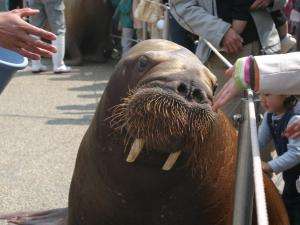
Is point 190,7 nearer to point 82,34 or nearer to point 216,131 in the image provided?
point 216,131

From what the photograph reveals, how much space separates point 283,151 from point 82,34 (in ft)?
A: 24.0

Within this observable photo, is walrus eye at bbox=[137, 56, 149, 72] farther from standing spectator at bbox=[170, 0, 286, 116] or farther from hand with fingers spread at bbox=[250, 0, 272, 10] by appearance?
hand with fingers spread at bbox=[250, 0, 272, 10]

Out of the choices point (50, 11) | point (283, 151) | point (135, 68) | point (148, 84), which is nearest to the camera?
point (148, 84)

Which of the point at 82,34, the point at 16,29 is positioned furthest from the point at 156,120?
the point at 82,34

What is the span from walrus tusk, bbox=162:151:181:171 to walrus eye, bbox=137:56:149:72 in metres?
0.49

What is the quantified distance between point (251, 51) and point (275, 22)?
39 centimetres

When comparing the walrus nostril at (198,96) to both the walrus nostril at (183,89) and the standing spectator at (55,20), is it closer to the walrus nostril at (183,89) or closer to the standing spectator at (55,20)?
the walrus nostril at (183,89)

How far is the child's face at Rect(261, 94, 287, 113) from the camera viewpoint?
3779 millimetres

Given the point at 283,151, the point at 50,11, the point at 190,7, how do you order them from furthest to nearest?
the point at 50,11, the point at 190,7, the point at 283,151

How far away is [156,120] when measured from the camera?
2.48m

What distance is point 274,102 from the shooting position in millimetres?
3811

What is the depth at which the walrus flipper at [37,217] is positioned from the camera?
424 cm

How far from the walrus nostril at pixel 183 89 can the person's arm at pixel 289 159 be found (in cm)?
123

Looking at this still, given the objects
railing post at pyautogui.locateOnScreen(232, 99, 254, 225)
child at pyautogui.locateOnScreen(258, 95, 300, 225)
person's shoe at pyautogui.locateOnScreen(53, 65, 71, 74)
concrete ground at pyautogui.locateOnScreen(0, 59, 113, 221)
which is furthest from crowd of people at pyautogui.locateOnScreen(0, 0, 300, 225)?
person's shoe at pyautogui.locateOnScreen(53, 65, 71, 74)
